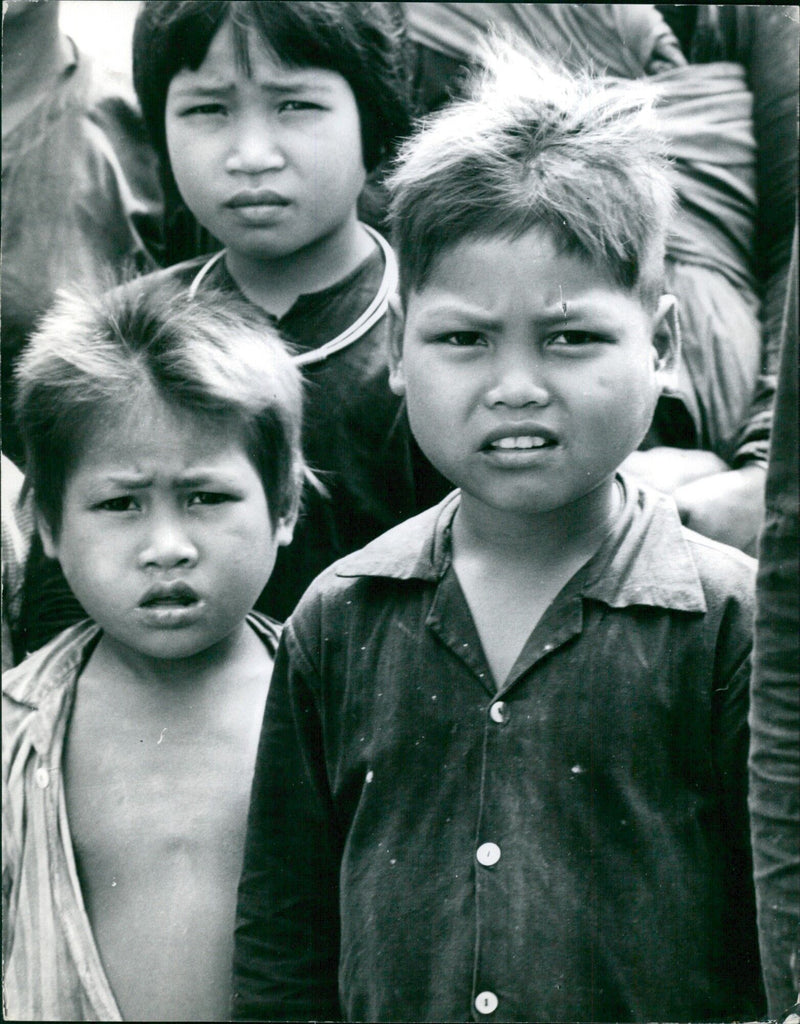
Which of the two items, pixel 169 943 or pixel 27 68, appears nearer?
pixel 169 943

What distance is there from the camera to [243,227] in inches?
77.1

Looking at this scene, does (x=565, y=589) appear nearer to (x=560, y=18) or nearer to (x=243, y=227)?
(x=243, y=227)

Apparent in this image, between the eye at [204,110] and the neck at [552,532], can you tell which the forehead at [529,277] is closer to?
the neck at [552,532]

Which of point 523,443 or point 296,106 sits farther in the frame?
point 296,106

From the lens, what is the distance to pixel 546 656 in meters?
1.67

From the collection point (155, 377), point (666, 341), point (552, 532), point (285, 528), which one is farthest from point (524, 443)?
point (155, 377)

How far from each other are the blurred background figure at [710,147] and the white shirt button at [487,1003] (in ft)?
2.71

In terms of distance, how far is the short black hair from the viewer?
6.21ft

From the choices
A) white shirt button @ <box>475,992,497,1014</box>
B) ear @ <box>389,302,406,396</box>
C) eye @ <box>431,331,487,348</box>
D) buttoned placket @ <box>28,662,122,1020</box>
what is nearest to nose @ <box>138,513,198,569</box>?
buttoned placket @ <box>28,662,122,1020</box>

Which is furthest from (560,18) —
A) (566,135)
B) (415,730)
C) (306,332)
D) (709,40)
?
(415,730)

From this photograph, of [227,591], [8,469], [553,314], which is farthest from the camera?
[8,469]

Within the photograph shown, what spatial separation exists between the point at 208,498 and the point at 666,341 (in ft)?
2.17

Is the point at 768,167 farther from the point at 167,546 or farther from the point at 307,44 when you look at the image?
the point at 167,546

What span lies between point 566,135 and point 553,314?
0.23m
